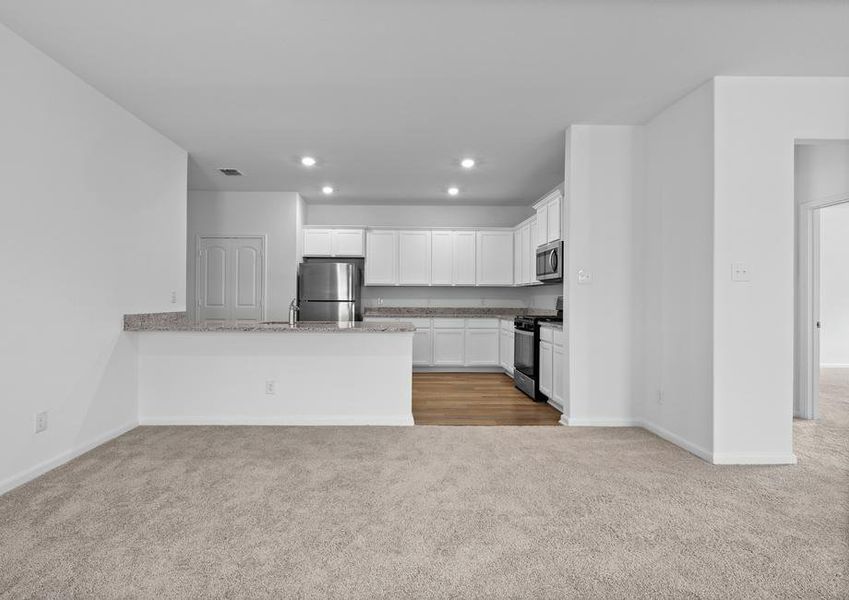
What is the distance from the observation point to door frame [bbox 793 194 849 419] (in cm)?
435

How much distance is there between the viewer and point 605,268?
408cm

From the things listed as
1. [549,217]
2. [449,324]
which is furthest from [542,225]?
[449,324]

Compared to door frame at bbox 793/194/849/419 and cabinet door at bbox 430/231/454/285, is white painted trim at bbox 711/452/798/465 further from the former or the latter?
cabinet door at bbox 430/231/454/285

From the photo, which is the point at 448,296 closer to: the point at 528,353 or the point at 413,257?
the point at 413,257

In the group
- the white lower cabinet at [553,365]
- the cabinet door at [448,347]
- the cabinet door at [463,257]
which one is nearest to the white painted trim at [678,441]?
the white lower cabinet at [553,365]

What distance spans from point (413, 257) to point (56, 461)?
198 inches

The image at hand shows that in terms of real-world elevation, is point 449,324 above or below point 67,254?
below

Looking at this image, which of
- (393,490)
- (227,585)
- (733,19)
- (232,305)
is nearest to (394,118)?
(733,19)

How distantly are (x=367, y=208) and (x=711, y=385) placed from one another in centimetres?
540

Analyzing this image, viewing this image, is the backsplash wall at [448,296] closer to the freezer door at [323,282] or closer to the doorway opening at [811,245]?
the freezer door at [323,282]

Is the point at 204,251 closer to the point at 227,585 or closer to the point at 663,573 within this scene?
the point at 227,585

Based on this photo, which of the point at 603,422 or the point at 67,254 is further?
the point at 603,422

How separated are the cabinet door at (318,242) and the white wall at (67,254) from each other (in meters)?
A: 2.77

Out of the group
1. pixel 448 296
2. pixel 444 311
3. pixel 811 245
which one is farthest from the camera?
pixel 448 296
